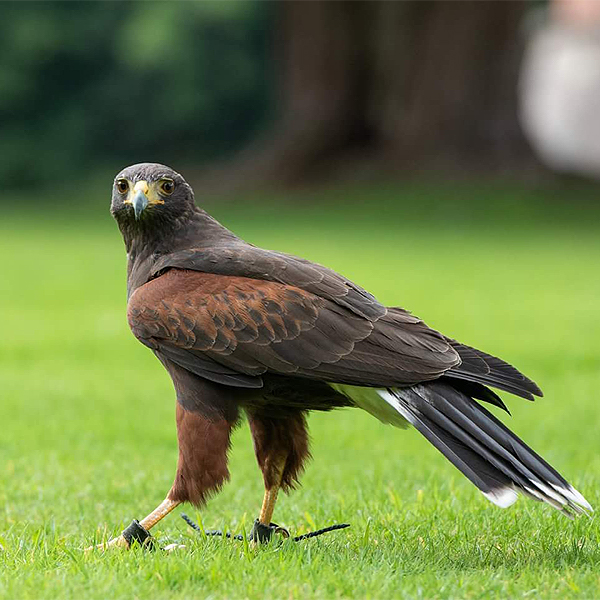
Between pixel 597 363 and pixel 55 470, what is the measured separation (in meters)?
5.17

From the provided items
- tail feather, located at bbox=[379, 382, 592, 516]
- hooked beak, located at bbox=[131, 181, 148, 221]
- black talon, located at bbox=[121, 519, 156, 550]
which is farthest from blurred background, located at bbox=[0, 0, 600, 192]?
black talon, located at bbox=[121, 519, 156, 550]

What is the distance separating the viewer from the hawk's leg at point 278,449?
5.29 metres

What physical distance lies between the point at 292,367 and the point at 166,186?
1125mm

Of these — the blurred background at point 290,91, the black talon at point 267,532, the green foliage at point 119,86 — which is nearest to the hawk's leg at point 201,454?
the black talon at point 267,532

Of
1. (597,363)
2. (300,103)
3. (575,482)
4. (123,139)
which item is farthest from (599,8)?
(575,482)

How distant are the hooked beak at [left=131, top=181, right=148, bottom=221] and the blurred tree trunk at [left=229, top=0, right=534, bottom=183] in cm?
2170

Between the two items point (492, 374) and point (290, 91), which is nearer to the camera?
point (492, 374)

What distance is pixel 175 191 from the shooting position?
5465 millimetres

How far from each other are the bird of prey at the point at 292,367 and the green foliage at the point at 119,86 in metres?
28.1

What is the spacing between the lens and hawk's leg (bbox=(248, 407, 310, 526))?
5.29 m

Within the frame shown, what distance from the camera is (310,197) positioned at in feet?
88.7

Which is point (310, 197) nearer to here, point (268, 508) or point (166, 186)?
point (166, 186)

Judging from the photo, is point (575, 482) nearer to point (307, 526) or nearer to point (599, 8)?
point (307, 526)

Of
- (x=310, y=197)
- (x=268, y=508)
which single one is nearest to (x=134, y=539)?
(x=268, y=508)
